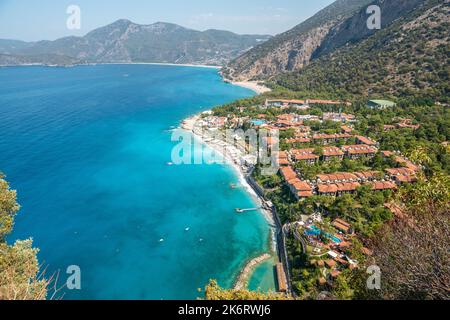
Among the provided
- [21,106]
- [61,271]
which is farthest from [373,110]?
[21,106]

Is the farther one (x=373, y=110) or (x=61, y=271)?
(x=373, y=110)

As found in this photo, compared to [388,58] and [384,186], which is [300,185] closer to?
[384,186]

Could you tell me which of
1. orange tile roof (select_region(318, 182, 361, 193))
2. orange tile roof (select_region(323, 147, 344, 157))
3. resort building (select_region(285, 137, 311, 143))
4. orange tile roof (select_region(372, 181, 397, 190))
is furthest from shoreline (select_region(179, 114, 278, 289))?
orange tile roof (select_region(323, 147, 344, 157))

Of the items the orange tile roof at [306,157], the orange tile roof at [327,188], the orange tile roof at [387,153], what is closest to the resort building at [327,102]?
the orange tile roof at [387,153]

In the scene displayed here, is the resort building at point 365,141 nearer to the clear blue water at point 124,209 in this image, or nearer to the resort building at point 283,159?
the resort building at point 283,159

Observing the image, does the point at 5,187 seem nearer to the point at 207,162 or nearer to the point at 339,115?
the point at 207,162

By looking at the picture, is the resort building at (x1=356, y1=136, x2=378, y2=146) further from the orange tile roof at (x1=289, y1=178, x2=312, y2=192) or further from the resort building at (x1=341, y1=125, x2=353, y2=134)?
the orange tile roof at (x1=289, y1=178, x2=312, y2=192)
